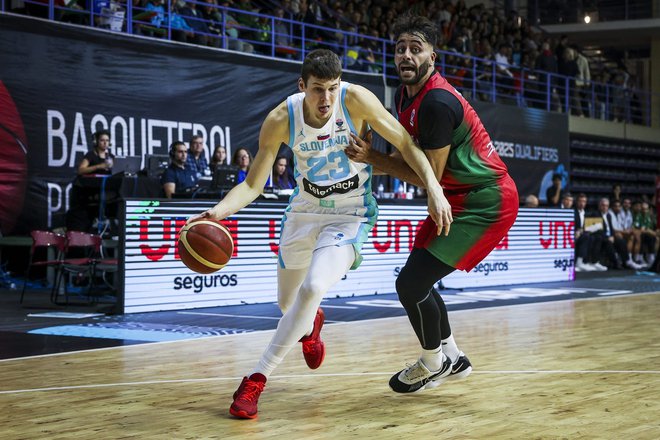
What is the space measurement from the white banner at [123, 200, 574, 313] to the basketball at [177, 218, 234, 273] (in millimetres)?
5029

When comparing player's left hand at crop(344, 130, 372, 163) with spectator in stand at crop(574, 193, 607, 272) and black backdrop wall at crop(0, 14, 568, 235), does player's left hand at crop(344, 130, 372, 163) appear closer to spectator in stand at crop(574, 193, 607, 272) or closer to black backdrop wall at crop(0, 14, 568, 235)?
black backdrop wall at crop(0, 14, 568, 235)

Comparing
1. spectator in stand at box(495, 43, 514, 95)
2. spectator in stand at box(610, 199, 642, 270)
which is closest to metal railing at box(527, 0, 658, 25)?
spectator in stand at box(495, 43, 514, 95)

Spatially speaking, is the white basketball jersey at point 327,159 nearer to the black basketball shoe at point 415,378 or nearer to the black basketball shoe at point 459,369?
the black basketball shoe at point 415,378

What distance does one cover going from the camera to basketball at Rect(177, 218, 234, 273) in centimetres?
453

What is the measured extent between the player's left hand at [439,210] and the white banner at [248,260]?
556 centimetres

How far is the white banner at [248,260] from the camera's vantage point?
9.55 m

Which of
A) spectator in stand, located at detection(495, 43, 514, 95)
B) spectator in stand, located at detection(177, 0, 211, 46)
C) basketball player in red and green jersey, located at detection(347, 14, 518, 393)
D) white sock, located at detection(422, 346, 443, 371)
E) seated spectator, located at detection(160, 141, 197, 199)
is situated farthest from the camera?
spectator in stand, located at detection(495, 43, 514, 95)

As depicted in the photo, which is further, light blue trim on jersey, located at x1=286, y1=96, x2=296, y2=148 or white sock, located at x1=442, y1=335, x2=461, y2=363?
white sock, located at x1=442, y1=335, x2=461, y2=363

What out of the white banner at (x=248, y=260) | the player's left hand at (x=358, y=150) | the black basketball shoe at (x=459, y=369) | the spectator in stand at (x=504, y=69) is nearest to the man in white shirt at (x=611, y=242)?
the spectator in stand at (x=504, y=69)

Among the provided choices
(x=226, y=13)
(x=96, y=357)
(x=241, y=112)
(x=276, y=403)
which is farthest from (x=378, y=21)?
(x=276, y=403)

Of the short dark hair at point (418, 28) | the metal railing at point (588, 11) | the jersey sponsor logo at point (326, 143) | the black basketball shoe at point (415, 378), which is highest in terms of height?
the metal railing at point (588, 11)

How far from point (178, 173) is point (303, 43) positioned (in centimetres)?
528

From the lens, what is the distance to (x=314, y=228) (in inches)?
190

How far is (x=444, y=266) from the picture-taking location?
4.78 meters
